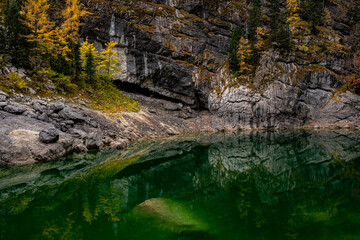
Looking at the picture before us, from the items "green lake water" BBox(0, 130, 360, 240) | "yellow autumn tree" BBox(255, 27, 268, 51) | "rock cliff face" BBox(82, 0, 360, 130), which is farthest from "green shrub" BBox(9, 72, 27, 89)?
"yellow autumn tree" BBox(255, 27, 268, 51)

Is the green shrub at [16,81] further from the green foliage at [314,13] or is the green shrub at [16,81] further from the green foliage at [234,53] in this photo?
the green foliage at [314,13]

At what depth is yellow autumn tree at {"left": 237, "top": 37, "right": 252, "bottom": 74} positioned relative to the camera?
42.5m

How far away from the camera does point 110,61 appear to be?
37.4 metres

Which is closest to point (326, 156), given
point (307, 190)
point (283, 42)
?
point (307, 190)

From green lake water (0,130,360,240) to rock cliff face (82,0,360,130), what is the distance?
2415 cm

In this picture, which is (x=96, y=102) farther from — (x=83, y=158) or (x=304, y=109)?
(x=304, y=109)

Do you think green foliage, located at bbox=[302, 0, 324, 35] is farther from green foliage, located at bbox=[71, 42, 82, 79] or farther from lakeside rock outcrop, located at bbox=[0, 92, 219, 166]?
green foliage, located at bbox=[71, 42, 82, 79]

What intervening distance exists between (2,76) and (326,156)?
3359 cm

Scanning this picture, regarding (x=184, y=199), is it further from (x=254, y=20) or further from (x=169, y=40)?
(x=254, y=20)

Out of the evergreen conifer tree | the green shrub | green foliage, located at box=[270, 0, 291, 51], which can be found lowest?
the green shrub

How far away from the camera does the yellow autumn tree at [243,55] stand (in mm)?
42500

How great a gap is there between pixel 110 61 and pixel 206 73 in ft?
68.5

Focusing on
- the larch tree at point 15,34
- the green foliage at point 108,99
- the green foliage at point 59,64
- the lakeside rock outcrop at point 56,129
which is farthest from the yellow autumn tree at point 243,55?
the larch tree at point 15,34

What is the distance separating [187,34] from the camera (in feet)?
149
